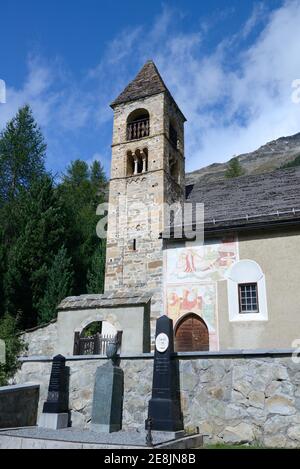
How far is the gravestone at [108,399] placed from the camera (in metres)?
8.47

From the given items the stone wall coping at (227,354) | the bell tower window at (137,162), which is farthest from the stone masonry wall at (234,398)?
the bell tower window at (137,162)

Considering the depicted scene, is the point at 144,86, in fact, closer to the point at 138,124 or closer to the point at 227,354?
the point at 138,124

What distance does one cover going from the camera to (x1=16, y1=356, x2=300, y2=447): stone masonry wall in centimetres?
733

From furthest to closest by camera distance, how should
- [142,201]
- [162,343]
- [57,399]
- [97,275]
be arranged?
[97,275]
[142,201]
[57,399]
[162,343]

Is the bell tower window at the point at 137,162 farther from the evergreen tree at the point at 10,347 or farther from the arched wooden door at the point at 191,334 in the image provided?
the evergreen tree at the point at 10,347

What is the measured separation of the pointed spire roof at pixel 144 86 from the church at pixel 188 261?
0.42m

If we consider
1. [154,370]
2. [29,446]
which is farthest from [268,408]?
[29,446]

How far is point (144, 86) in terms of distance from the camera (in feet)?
70.5

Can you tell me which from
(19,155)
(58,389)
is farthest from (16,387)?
(19,155)

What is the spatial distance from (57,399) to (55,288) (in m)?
12.4

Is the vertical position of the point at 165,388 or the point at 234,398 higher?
the point at 165,388

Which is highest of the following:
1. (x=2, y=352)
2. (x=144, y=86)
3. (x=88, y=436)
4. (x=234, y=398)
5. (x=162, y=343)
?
(x=144, y=86)

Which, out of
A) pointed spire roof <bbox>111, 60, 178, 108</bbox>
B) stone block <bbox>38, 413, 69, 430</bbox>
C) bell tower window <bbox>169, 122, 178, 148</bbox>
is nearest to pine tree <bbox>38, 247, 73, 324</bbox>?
bell tower window <bbox>169, 122, 178, 148</bbox>

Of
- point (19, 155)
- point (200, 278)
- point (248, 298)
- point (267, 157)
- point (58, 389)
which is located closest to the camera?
point (58, 389)
